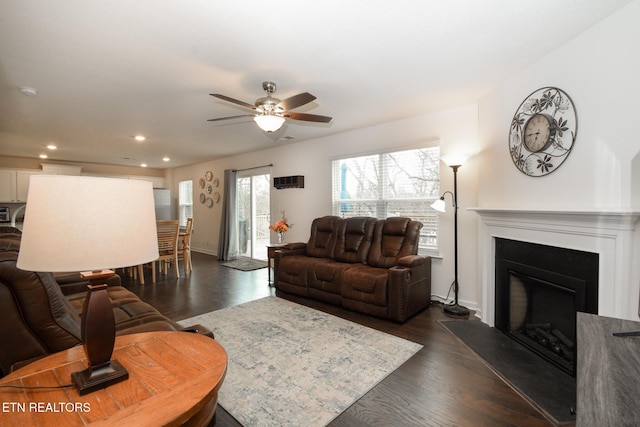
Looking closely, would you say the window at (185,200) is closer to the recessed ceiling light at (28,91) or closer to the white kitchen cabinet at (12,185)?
the white kitchen cabinet at (12,185)

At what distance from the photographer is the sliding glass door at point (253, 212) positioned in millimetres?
6621

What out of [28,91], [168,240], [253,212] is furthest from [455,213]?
[28,91]

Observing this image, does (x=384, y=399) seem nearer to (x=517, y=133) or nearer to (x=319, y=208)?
(x=517, y=133)

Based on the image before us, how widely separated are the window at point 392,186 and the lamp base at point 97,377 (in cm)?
367

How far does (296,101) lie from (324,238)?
2444mm

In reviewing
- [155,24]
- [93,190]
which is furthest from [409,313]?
[155,24]

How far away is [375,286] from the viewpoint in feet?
10.6

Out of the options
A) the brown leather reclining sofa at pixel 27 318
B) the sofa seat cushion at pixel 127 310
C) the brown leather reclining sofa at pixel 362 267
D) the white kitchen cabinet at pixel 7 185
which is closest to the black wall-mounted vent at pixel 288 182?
the brown leather reclining sofa at pixel 362 267

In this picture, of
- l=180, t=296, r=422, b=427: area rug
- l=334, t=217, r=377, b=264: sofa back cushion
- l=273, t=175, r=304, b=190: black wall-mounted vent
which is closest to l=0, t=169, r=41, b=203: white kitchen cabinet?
l=273, t=175, r=304, b=190: black wall-mounted vent

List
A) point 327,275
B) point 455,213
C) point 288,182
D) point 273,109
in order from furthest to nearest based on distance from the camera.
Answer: point 288,182
point 327,275
point 455,213
point 273,109

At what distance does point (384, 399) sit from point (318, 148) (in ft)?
13.5

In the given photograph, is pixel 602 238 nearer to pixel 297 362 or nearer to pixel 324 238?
pixel 297 362

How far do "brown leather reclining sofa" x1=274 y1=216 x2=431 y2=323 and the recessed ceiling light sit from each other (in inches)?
128

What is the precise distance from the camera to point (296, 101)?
248 centimetres
